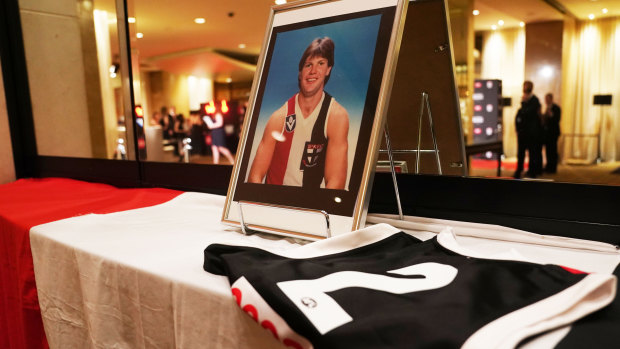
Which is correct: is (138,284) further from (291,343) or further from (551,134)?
(551,134)

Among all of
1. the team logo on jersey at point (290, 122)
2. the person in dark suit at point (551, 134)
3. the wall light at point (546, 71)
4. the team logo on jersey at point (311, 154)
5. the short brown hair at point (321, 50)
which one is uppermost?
the wall light at point (546, 71)

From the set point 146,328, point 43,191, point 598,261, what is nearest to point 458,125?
point 598,261

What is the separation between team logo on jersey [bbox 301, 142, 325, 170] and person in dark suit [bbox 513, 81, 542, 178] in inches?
224

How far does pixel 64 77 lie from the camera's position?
2.43m

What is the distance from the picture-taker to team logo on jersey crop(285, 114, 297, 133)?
971 millimetres

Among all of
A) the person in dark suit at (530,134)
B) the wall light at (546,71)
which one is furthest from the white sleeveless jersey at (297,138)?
the wall light at (546,71)

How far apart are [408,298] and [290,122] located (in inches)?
21.8

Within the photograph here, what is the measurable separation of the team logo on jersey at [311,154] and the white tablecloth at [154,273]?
172mm

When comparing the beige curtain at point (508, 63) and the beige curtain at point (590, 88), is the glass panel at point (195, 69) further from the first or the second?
the beige curtain at point (590, 88)

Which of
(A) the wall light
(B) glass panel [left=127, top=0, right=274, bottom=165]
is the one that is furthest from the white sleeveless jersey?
(A) the wall light

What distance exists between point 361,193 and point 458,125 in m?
0.42

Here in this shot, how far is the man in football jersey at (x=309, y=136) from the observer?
2.95 ft

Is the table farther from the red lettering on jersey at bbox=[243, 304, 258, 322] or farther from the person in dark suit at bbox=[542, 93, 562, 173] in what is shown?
the person in dark suit at bbox=[542, 93, 562, 173]

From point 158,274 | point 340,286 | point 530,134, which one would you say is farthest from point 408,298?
point 530,134
